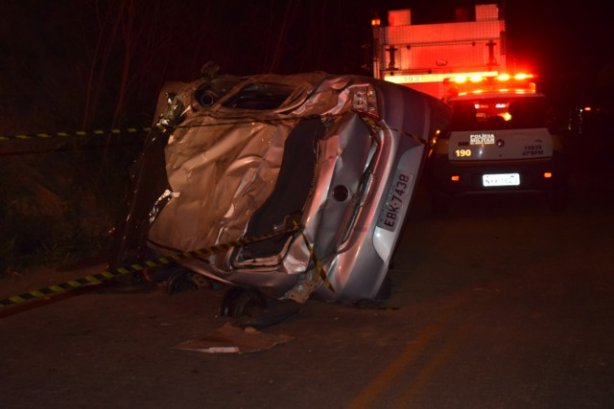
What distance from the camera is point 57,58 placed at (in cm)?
1644

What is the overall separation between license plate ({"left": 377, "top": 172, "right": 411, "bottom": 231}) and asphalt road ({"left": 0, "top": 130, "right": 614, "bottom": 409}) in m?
0.73

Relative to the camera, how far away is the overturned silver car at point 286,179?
758 cm

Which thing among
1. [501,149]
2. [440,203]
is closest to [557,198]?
[501,149]

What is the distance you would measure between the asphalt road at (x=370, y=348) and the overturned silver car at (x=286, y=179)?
448 millimetres

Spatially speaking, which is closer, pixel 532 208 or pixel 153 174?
pixel 153 174

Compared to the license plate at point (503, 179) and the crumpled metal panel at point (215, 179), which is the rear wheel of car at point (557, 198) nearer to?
the license plate at point (503, 179)

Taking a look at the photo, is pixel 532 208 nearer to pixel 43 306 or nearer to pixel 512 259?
pixel 512 259

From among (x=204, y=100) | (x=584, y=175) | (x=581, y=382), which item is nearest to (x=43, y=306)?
(x=204, y=100)

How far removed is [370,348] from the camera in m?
6.66

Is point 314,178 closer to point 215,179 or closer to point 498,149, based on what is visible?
point 215,179

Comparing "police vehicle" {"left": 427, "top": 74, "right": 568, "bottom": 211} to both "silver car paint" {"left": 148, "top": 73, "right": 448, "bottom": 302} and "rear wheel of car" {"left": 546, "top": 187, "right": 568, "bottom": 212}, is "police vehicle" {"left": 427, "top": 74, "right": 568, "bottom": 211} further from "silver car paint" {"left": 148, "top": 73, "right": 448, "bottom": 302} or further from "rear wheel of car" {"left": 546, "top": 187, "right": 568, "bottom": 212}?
"silver car paint" {"left": 148, "top": 73, "right": 448, "bottom": 302}

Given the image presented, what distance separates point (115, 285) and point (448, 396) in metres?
4.14

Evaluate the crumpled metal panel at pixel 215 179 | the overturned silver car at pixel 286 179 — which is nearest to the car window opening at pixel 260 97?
the overturned silver car at pixel 286 179

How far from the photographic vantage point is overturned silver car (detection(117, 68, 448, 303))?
7.58 metres
